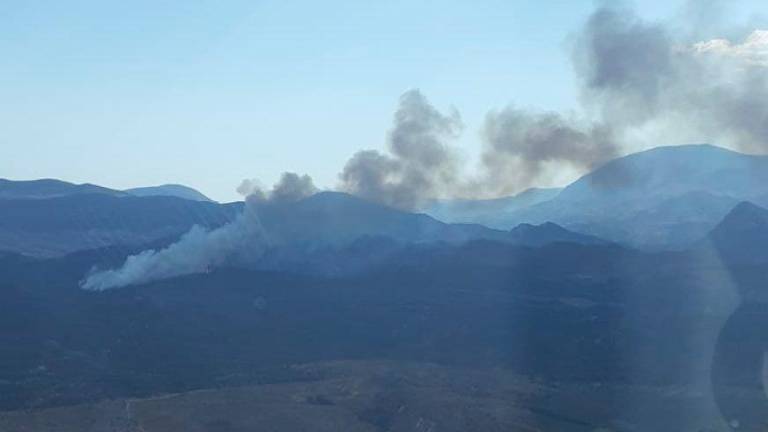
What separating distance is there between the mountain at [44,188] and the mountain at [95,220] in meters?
15.2

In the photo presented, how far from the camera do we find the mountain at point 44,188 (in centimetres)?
12975

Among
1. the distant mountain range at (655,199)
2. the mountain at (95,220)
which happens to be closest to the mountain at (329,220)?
the mountain at (95,220)

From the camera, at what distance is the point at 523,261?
3499 inches

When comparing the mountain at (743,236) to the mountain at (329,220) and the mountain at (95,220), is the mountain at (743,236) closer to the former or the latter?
the mountain at (329,220)

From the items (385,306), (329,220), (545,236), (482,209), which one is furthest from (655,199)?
(385,306)

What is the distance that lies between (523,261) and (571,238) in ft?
43.9

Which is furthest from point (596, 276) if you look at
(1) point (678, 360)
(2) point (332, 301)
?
(1) point (678, 360)

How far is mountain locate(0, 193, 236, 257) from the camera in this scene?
3910 inches

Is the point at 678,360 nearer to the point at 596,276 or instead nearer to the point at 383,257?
the point at 596,276

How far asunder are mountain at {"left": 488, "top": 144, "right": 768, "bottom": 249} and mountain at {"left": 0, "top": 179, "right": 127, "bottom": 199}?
168 ft

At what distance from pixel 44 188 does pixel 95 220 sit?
3146 centimetres

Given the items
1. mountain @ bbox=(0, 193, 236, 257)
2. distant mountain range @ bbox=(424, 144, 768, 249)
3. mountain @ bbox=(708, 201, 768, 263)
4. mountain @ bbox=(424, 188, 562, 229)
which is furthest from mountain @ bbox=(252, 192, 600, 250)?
distant mountain range @ bbox=(424, 144, 768, 249)

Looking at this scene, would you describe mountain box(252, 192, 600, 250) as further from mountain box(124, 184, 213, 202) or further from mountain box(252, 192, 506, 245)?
mountain box(124, 184, 213, 202)

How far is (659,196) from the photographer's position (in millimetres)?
131500
